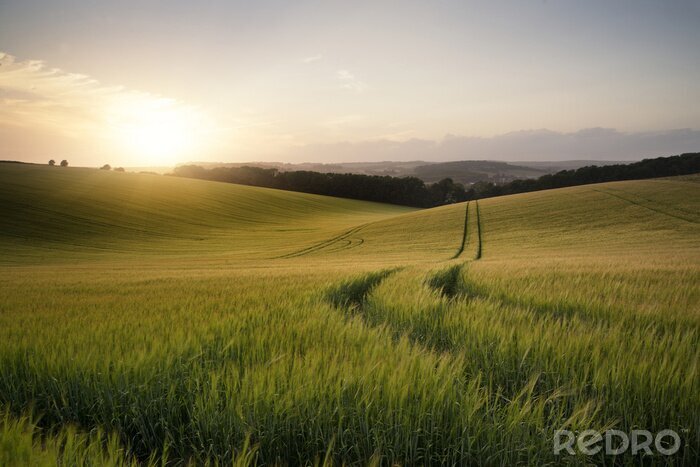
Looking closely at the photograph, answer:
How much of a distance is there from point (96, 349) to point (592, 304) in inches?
212

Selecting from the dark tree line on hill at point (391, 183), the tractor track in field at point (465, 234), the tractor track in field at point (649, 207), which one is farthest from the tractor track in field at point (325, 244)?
the dark tree line on hill at point (391, 183)

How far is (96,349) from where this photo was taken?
8.89 feet

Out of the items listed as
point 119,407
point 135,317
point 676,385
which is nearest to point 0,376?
point 119,407

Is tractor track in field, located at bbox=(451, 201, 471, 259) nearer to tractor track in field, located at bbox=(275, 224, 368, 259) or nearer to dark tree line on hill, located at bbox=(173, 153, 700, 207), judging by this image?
tractor track in field, located at bbox=(275, 224, 368, 259)

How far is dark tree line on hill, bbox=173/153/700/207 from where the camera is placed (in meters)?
82.7

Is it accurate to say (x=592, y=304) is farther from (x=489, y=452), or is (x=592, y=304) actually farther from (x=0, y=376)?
(x=0, y=376)

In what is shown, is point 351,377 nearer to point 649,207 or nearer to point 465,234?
point 465,234

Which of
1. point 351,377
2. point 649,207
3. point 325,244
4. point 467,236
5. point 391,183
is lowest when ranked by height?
point 325,244

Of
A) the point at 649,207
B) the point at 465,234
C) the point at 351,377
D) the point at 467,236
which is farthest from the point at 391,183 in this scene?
the point at 351,377

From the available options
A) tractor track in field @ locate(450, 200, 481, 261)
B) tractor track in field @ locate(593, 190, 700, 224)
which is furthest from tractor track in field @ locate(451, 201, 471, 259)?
tractor track in field @ locate(593, 190, 700, 224)

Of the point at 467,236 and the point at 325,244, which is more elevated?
the point at 467,236

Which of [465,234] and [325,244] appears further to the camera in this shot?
[325,244]

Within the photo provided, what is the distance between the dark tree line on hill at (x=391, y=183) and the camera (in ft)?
271

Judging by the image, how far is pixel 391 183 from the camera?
10038 centimetres
